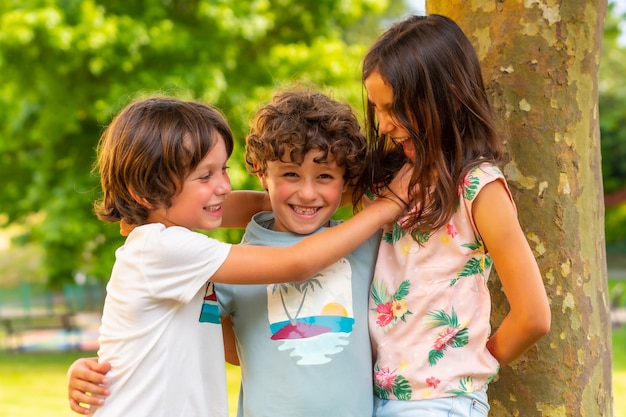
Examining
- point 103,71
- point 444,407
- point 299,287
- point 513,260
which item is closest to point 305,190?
point 299,287

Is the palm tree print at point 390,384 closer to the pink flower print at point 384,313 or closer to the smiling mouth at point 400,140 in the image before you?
the pink flower print at point 384,313

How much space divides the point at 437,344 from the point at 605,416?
844 millimetres

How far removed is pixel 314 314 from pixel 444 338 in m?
0.38

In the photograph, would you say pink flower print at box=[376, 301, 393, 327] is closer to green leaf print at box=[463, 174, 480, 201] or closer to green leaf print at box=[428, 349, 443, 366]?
green leaf print at box=[428, 349, 443, 366]

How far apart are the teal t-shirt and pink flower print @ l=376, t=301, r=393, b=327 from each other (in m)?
0.04

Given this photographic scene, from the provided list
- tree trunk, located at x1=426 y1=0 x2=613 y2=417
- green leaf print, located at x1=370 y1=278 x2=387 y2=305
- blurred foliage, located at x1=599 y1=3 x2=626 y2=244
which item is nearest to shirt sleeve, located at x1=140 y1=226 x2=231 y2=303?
green leaf print, located at x1=370 y1=278 x2=387 y2=305

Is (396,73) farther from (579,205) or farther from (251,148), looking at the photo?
(579,205)

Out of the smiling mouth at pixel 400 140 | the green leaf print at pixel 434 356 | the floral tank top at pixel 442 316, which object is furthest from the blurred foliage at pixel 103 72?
the green leaf print at pixel 434 356

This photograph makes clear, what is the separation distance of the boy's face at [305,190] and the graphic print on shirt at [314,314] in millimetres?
160

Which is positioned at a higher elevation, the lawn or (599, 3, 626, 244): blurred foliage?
(599, 3, 626, 244): blurred foliage

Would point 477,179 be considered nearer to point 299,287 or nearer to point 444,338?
point 444,338

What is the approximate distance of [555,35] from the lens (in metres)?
2.54

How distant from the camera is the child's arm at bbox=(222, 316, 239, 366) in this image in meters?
2.48

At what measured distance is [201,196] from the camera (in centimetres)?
228
